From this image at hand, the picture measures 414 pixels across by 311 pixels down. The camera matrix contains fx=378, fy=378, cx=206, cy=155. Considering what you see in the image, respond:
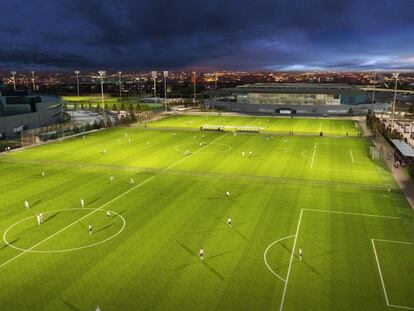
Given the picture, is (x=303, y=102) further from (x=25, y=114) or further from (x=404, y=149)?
(x=25, y=114)

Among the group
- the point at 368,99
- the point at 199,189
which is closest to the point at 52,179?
the point at 199,189

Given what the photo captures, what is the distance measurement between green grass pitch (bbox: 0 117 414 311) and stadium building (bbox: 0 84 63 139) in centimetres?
2651

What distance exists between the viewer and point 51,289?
26.5 meters

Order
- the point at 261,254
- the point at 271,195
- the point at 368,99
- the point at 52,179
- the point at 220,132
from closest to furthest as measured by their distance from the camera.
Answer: the point at 261,254 < the point at 271,195 < the point at 52,179 < the point at 220,132 < the point at 368,99

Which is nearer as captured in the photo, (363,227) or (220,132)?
(363,227)

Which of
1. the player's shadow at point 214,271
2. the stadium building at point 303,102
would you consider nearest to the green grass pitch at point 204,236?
the player's shadow at point 214,271

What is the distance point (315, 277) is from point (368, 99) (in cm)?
15931

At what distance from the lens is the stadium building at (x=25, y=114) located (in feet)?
293

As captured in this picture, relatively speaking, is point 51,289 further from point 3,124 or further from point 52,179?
point 3,124

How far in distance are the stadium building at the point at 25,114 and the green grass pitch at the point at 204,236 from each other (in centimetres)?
2651

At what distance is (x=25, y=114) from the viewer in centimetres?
9650

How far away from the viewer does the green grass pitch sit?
85.0 ft

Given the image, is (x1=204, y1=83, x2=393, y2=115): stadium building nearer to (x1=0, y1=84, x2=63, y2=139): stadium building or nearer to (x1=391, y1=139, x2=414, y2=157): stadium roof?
(x1=0, y1=84, x2=63, y2=139): stadium building

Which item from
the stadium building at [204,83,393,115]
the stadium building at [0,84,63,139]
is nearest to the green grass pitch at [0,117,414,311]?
the stadium building at [0,84,63,139]
